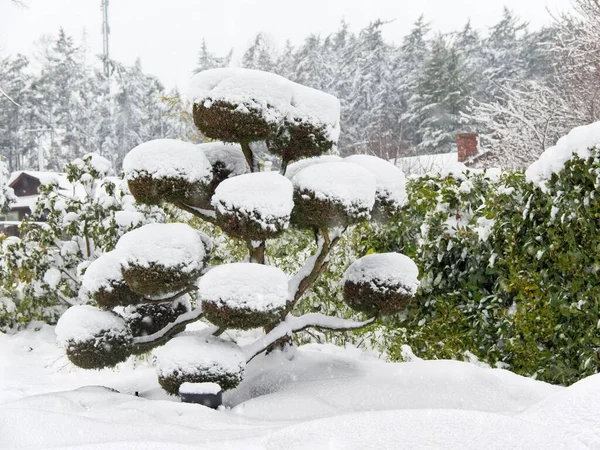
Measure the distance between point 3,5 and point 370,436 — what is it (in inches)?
401

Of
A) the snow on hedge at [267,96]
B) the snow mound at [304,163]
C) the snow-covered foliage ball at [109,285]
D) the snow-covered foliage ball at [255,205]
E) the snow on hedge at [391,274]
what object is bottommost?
the snow-covered foliage ball at [109,285]

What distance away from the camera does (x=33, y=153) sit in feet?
135

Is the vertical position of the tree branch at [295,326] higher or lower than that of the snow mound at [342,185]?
lower

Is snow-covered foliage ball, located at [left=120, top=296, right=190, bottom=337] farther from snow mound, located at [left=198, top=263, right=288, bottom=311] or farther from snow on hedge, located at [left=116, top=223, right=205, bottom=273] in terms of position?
snow mound, located at [left=198, top=263, right=288, bottom=311]

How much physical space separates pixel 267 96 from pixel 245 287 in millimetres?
1204

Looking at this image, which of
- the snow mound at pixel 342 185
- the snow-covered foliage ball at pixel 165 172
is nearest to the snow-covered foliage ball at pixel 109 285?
the snow-covered foliage ball at pixel 165 172

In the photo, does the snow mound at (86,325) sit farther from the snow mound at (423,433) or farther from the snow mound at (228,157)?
the snow mound at (423,433)

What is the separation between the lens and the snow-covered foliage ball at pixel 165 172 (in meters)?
3.60

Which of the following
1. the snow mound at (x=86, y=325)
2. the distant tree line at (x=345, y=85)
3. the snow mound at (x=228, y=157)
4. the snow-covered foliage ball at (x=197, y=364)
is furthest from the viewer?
the distant tree line at (x=345, y=85)

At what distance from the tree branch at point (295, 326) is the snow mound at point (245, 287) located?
659 mm

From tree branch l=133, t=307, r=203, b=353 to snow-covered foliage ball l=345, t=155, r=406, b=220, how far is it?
1.45 meters

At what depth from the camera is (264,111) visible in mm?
3621

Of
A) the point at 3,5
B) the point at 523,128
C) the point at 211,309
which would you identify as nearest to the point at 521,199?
the point at 211,309

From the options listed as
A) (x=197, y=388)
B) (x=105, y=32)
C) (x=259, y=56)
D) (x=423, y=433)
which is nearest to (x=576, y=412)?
(x=423, y=433)
